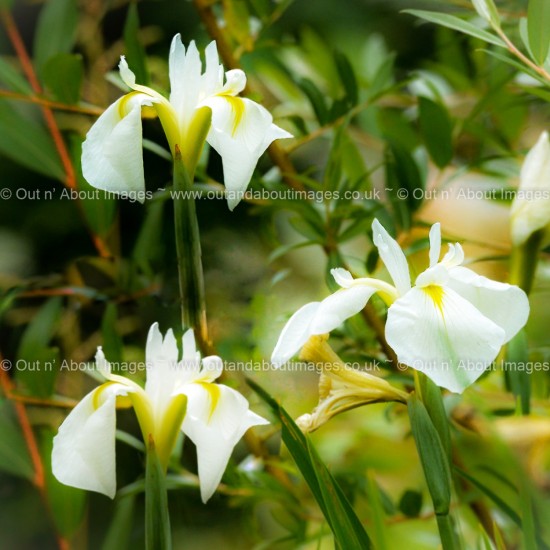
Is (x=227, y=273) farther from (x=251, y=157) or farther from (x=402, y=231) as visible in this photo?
(x=251, y=157)

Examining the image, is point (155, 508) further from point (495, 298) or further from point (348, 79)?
point (348, 79)

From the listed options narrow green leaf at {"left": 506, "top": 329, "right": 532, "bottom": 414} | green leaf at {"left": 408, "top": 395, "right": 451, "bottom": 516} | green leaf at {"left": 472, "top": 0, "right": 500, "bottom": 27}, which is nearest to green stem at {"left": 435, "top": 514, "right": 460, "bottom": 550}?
green leaf at {"left": 408, "top": 395, "right": 451, "bottom": 516}

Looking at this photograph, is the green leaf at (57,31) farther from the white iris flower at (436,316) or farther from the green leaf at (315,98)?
the white iris flower at (436,316)

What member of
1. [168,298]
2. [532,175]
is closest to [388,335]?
[532,175]

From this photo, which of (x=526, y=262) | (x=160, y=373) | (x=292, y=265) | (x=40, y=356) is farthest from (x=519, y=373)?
(x=292, y=265)

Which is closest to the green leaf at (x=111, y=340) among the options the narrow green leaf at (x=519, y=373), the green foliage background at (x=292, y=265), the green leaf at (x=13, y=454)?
the green foliage background at (x=292, y=265)

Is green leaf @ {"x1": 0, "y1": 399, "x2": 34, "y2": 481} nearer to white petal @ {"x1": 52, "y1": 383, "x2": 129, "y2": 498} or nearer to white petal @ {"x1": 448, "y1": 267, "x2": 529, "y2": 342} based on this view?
white petal @ {"x1": 52, "y1": 383, "x2": 129, "y2": 498}
